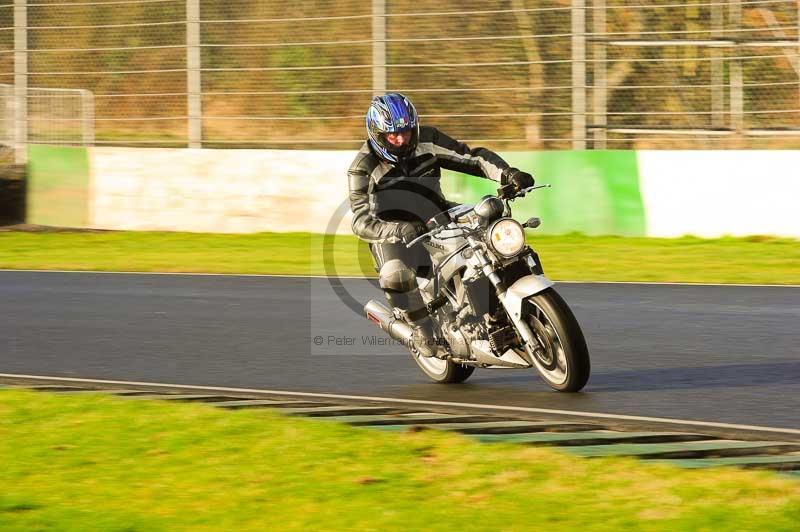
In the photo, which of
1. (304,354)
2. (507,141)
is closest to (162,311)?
(304,354)

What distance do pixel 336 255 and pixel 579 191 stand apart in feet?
10.1

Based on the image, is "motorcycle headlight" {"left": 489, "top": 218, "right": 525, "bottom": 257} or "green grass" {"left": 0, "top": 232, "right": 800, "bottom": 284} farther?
"green grass" {"left": 0, "top": 232, "right": 800, "bottom": 284}

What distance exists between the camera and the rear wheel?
828 centimetres

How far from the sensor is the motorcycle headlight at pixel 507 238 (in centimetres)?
724

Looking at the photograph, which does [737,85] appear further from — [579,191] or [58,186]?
[58,186]

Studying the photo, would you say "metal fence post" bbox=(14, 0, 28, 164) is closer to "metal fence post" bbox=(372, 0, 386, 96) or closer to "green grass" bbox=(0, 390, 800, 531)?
"metal fence post" bbox=(372, 0, 386, 96)

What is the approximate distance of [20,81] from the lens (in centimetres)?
2133

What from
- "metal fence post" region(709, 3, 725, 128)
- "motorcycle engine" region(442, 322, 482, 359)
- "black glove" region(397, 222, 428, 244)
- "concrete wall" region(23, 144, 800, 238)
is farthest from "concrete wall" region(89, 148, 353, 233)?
"black glove" region(397, 222, 428, 244)

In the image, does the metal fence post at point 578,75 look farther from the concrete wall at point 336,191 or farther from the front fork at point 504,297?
the front fork at point 504,297

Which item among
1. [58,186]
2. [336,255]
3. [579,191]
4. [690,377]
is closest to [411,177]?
[690,377]

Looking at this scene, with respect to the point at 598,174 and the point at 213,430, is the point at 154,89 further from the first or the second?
the point at 213,430

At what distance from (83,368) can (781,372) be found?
4.39 metres

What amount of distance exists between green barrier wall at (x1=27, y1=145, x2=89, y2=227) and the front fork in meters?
13.5

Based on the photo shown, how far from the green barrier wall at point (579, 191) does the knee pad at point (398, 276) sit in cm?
908
